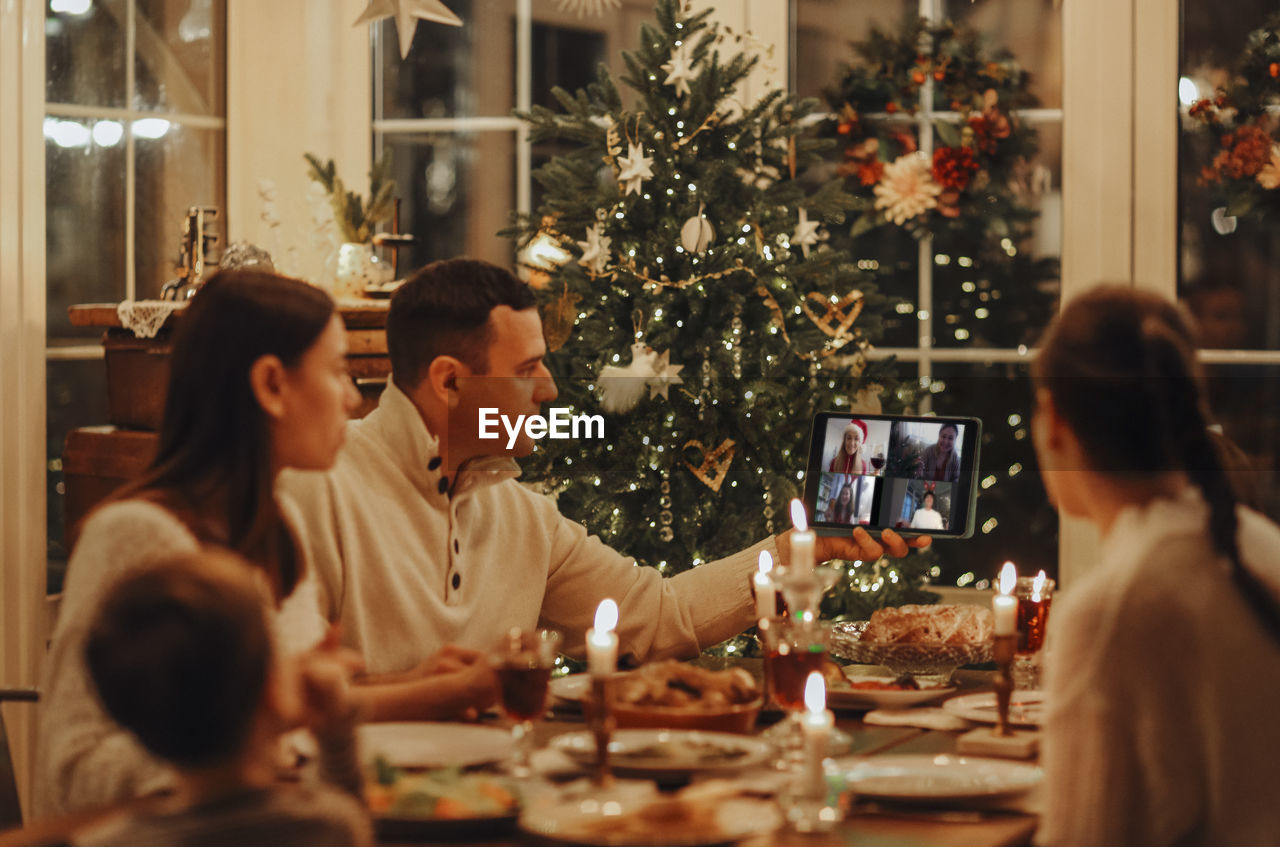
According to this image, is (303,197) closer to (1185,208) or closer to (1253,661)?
(1185,208)

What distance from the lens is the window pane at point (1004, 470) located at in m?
4.17

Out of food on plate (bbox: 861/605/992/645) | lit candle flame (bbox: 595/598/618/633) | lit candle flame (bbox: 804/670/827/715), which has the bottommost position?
food on plate (bbox: 861/605/992/645)

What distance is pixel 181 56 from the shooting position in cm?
417

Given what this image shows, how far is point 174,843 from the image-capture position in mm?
1105

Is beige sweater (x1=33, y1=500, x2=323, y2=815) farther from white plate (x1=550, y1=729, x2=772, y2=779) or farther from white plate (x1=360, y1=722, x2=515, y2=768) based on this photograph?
white plate (x1=550, y1=729, x2=772, y2=779)

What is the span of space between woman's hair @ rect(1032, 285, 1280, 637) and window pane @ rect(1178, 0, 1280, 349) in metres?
2.80

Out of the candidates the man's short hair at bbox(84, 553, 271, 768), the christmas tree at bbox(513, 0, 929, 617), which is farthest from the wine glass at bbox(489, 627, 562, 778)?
the christmas tree at bbox(513, 0, 929, 617)

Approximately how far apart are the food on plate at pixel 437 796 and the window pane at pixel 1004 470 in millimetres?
2910

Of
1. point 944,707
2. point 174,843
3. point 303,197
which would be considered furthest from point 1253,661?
point 303,197

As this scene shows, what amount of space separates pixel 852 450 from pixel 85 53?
259cm

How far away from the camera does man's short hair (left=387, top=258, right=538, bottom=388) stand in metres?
2.41

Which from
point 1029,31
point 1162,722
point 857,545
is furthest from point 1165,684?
point 1029,31

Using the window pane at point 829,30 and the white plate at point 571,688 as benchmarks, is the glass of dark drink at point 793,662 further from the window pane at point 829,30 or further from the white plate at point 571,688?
the window pane at point 829,30

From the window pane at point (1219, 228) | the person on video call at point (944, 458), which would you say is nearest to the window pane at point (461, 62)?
the window pane at point (1219, 228)
